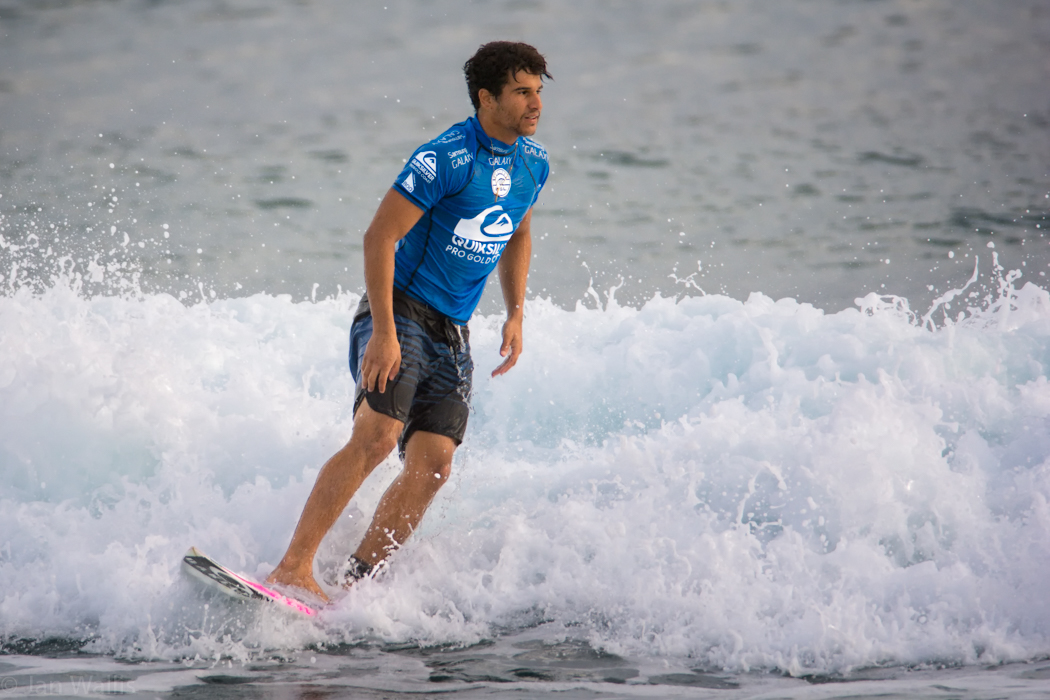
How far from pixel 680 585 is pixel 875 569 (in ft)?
2.80

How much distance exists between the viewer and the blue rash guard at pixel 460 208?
11.5ft

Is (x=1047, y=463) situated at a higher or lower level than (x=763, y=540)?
higher

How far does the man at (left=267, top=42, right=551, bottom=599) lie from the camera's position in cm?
348

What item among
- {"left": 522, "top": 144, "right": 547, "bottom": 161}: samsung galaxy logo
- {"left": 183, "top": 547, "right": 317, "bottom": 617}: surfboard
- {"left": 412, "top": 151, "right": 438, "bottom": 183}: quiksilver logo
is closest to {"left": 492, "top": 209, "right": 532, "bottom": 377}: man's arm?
{"left": 522, "top": 144, "right": 547, "bottom": 161}: samsung galaxy logo

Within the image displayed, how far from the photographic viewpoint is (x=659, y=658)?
325 centimetres

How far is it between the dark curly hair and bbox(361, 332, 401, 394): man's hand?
42.4 inches

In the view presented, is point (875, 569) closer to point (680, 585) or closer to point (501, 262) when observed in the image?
point (680, 585)

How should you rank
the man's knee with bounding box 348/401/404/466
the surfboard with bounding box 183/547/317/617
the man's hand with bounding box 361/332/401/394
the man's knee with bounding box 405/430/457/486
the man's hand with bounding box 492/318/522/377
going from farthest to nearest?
the man's hand with bounding box 492/318/522/377 → the man's knee with bounding box 405/430/457/486 → the man's knee with bounding box 348/401/404/466 → the man's hand with bounding box 361/332/401/394 → the surfboard with bounding box 183/547/317/617

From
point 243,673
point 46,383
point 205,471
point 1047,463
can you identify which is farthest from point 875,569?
point 46,383

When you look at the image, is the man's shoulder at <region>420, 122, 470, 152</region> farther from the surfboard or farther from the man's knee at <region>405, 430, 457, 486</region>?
the surfboard

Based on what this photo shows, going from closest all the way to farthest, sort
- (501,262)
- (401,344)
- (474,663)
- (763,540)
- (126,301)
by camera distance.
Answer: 1. (474,663)
2. (401,344)
3. (501,262)
4. (763,540)
5. (126,301)

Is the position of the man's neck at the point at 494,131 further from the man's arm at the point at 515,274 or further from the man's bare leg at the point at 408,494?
the man's bare leg at the point at 408,494

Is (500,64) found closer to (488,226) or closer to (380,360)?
(488,226)

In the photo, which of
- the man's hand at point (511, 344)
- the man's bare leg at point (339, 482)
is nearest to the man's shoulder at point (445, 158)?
the man's hand at point (511, 344)
